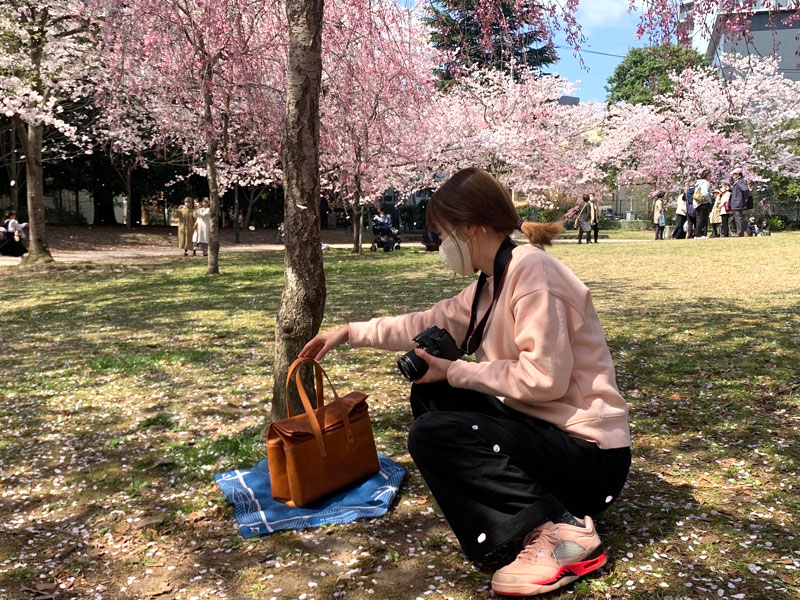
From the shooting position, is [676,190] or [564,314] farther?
[676,190]

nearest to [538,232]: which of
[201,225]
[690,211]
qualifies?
[201,225]

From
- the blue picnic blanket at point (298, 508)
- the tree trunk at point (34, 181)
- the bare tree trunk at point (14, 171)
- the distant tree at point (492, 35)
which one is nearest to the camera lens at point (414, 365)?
the blue picnic blanket at point (298, 508)

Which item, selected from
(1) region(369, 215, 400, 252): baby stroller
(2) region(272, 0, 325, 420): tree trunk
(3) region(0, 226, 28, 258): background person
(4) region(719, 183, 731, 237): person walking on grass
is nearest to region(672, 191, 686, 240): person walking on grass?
(4) region(719, 183, 731, 237): person walking on grass

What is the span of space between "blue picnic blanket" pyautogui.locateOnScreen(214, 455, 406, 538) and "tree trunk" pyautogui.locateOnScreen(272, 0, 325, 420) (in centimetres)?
67

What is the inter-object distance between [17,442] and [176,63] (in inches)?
380

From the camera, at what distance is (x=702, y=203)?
21391mm

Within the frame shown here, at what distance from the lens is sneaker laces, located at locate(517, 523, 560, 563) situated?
2318 mm

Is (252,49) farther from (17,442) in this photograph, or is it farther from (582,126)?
(582,126)

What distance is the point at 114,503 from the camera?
3217mm

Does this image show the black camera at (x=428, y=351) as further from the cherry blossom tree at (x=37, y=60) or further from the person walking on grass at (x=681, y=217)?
the person walking on grass at (x=681, y=217)

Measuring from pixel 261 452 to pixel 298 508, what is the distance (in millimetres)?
848

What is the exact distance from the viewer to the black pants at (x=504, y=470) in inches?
92.2

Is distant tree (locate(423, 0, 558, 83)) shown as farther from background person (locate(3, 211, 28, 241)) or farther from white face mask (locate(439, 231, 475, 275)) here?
background person (locate(3, 211, 28, 241))

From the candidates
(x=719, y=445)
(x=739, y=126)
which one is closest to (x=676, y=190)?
(x=739, y=126)
